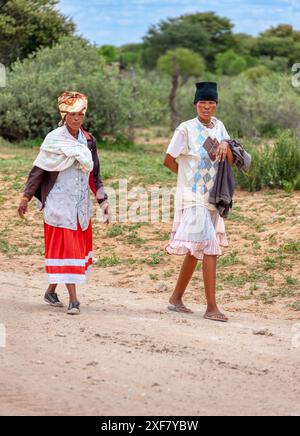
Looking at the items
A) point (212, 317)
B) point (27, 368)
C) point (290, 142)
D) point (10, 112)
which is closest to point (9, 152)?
point (10, 112)

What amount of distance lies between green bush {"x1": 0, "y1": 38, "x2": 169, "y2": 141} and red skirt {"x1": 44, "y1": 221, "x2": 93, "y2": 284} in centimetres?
1106

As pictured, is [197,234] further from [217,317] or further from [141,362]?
[141,362]

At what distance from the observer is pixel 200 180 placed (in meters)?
7.23

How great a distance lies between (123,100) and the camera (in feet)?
62.5

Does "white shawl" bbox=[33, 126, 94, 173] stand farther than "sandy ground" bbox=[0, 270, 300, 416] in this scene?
Yes

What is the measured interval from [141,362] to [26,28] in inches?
736

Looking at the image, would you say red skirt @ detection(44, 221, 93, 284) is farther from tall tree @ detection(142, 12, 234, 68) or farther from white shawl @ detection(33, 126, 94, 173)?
tall tree @ detection(142, 12, 234, 68)

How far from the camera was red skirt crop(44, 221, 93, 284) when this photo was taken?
23.9 ft

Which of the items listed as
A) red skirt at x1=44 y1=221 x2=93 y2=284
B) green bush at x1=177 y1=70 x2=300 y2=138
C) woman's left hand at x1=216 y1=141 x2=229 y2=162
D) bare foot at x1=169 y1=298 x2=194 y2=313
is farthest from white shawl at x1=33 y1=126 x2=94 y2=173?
green bush at x1=177 y1=70 x2=300 y2=138

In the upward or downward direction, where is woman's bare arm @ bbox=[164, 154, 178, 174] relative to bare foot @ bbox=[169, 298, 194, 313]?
upward
